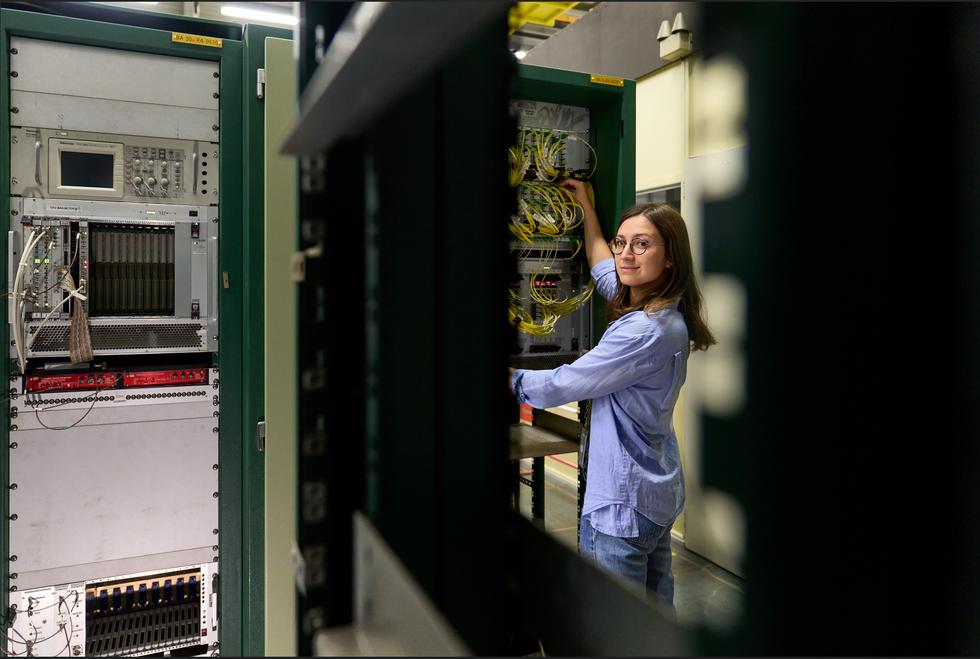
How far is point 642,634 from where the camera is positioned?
0.61 metres

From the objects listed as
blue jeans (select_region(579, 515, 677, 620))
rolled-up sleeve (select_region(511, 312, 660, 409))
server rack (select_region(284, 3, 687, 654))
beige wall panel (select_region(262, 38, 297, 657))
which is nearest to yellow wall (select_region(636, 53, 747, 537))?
blue jeans (select_region(579, 515, 677, 620))

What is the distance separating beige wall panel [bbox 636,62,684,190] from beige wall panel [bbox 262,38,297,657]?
8.64 ft

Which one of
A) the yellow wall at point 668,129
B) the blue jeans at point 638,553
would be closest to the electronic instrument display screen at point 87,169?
the blue jeans at point 638,553

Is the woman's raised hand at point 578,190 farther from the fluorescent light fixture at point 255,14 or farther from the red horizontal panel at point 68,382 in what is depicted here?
the fluorescent light fixture at point 255,14

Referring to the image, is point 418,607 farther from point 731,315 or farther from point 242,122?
point 242,122

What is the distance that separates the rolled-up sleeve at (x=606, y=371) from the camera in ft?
6.02

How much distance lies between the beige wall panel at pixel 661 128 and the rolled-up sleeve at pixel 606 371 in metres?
2.44

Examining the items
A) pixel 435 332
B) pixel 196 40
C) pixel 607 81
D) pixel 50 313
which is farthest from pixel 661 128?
pixel 435 332

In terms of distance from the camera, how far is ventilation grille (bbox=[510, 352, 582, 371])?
7.88ft

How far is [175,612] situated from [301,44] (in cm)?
239

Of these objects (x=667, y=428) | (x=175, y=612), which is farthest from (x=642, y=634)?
(x=175, y=612)

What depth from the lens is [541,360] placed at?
8.00 feet

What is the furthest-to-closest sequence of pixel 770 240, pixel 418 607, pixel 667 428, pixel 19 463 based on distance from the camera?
pixel 19 463 < pixel 667 428 < pixel 418 607 < pixel 770 240

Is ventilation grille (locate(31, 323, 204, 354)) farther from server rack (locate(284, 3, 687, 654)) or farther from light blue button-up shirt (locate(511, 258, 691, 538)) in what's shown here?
server rack (locate(284, 3, 687, 654))
